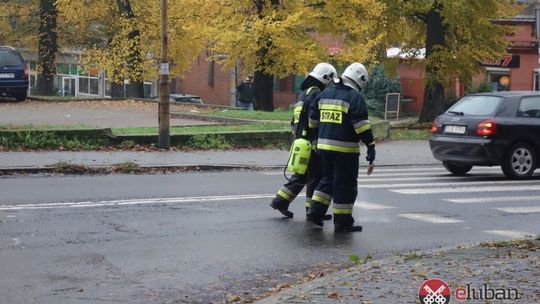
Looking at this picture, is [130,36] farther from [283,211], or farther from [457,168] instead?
[283,211]

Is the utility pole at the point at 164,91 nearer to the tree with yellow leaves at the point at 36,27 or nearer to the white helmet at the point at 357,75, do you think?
the white helmet at the point at 357,75

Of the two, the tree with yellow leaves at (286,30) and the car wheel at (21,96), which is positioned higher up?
the tree with yellow leaves at (286,30)

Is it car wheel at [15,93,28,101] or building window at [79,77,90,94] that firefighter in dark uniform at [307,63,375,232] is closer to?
car wheel at [15,93,28,101]

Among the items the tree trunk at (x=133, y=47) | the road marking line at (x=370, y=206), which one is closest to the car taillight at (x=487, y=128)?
the road marking line at (x=370, y=206)

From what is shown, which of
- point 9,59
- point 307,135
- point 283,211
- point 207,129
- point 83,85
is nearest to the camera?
point 307,135

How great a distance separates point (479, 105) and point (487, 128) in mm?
644

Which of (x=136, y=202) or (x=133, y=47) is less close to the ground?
(x=133, y=47)

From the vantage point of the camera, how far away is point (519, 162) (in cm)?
1695

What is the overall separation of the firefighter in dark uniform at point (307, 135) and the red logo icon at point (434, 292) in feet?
14.3

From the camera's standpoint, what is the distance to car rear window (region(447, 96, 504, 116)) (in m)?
17.1

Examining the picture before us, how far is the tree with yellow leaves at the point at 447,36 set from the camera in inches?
1280

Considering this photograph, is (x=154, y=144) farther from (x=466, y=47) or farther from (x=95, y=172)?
(x=466, y=47)

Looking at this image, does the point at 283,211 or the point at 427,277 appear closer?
the point at 427,277

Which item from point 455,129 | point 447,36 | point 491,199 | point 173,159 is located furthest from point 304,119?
point 447,36
